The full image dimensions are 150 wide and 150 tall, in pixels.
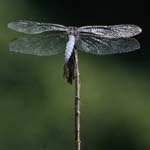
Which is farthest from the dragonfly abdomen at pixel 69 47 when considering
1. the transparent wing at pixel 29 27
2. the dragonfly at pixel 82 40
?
the transparent wing at pixel 29 27

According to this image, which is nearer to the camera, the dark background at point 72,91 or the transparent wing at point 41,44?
the transparent wing at point 41,44

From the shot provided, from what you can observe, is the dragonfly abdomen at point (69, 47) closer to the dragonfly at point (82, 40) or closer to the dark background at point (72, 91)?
the dragonfly at point (82, 40)

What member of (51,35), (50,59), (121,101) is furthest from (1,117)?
(51,35)

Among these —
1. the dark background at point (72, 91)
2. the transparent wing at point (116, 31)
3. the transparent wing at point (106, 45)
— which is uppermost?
the transparent wing at point (116, 31)

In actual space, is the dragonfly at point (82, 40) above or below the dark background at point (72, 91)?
above

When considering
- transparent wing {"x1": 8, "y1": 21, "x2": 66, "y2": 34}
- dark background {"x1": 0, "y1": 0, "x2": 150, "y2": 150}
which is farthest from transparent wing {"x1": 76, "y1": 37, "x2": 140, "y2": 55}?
dark background {"x1": 0, "y1": 0, "x2": 150, "y2": 150}

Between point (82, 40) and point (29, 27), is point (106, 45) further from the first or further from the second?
point (29, 27)

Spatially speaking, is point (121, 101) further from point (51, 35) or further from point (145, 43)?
point (51, 35)
